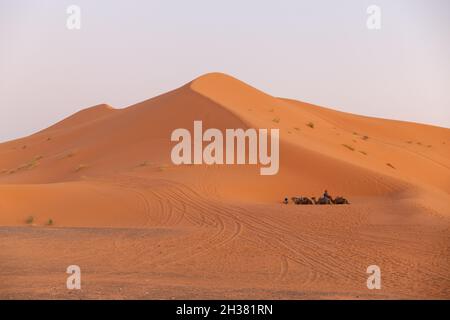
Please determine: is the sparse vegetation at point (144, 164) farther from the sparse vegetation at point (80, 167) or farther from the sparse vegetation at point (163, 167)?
the sparse vegetation at point (80, 167)

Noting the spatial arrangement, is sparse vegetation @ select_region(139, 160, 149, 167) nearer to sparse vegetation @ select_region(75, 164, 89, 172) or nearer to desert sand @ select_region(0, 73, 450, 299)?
desert sand @ select_region(0, 73, 450, 299)

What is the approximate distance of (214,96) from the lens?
105ft

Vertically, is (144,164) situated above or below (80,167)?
below

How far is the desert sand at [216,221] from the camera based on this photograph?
8.84m

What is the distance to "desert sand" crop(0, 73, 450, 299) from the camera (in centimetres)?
884

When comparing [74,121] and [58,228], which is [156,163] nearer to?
[58,228]

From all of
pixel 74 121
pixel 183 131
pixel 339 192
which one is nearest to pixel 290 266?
pixel 339 192

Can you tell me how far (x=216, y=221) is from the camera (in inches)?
586

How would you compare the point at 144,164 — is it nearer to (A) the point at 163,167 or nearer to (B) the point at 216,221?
(A) the point at 163,167

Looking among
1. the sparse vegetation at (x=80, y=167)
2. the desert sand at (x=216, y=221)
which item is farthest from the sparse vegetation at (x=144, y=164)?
the sparse vegetation at (x=80, y=167)

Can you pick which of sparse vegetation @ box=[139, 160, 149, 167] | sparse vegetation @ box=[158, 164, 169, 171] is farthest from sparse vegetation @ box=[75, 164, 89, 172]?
sparse vegetation @ box=[158, 164, 169, 171]

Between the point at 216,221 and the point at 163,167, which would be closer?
the point at 216,221

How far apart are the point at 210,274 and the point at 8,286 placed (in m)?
3.40

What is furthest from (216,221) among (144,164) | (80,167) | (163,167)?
(80,167)
